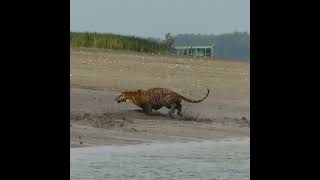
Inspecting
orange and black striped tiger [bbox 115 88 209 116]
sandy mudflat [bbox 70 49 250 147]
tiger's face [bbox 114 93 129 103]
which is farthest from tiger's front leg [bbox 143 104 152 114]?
tiger's face [bbox 114 93 129 103]

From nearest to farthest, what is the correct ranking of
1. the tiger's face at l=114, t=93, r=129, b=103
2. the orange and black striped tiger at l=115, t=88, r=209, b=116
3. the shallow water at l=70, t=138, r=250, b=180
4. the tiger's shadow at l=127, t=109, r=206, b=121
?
1. the shallow water at l=70, t=138, r=250, b=180
2. the tiger's shadow at l=127, t=109, r=206, b=121
3. the orange and black striped tiger at l=115, t=88, r=209, b=116
4. the tiger's face at l=114, t=93, r=129, b=103

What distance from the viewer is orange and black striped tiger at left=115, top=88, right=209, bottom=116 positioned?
15695 mm

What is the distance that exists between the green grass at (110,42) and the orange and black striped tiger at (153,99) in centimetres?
681

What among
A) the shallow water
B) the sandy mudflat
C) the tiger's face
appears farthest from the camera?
the tiger's face

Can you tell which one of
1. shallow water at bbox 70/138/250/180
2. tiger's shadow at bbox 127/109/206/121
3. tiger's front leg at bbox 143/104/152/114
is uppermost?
tiger's front leg at bbox 143/104/152/114

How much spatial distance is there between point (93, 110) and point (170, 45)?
1074 cm

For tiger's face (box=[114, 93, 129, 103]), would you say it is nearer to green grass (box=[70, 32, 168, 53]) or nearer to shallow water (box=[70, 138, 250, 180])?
shallow water (box=[70, 138, 250, 180])

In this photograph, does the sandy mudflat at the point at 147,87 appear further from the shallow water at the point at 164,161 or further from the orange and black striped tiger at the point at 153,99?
the shallow water at the point at 164,161

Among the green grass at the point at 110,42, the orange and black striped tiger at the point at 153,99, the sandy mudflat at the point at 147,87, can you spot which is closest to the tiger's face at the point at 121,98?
the orange and black striped tiger at the point at 153,99

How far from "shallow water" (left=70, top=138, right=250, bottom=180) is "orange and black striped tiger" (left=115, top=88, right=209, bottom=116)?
222cm

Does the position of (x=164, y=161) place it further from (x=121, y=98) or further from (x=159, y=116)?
(x=121, y=98)

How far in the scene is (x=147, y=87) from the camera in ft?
60.0
